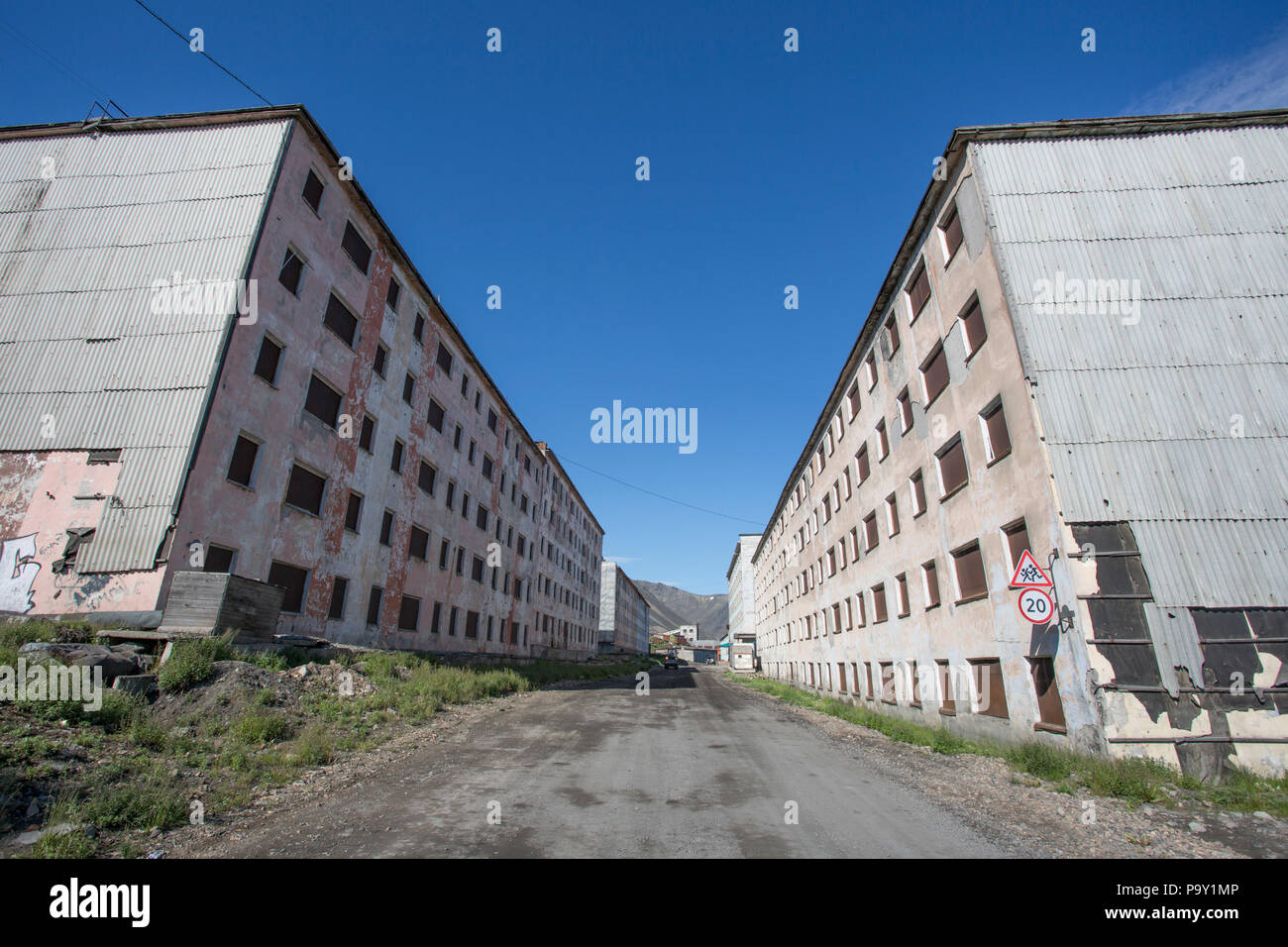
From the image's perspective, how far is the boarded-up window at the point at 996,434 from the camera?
1185cm

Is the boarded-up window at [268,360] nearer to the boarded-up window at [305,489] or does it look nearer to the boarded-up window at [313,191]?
the boarded-up window at [305,489]

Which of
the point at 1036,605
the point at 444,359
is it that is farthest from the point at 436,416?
the point at 1036,605

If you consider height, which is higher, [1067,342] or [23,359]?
[23,359]

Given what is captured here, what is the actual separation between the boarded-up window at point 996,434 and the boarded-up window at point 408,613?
21062 millimetres

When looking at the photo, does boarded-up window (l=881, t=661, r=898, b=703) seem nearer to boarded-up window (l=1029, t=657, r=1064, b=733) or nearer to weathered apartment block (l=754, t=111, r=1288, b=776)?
weathered apartment block (l=754, t=111, r=1288, b=776)

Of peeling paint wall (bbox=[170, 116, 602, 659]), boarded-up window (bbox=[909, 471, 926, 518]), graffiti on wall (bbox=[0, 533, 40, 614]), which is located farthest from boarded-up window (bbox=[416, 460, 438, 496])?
boarded-up window (bbox=[909, 471, 926, 518])

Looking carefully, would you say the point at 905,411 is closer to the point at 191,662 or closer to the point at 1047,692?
the point at 1047,692

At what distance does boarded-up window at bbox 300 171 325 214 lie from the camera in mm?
17703

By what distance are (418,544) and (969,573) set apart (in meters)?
21.0

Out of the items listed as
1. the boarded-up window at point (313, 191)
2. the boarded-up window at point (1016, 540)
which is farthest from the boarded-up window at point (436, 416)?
the boarded-up window at point (1016, 540)
